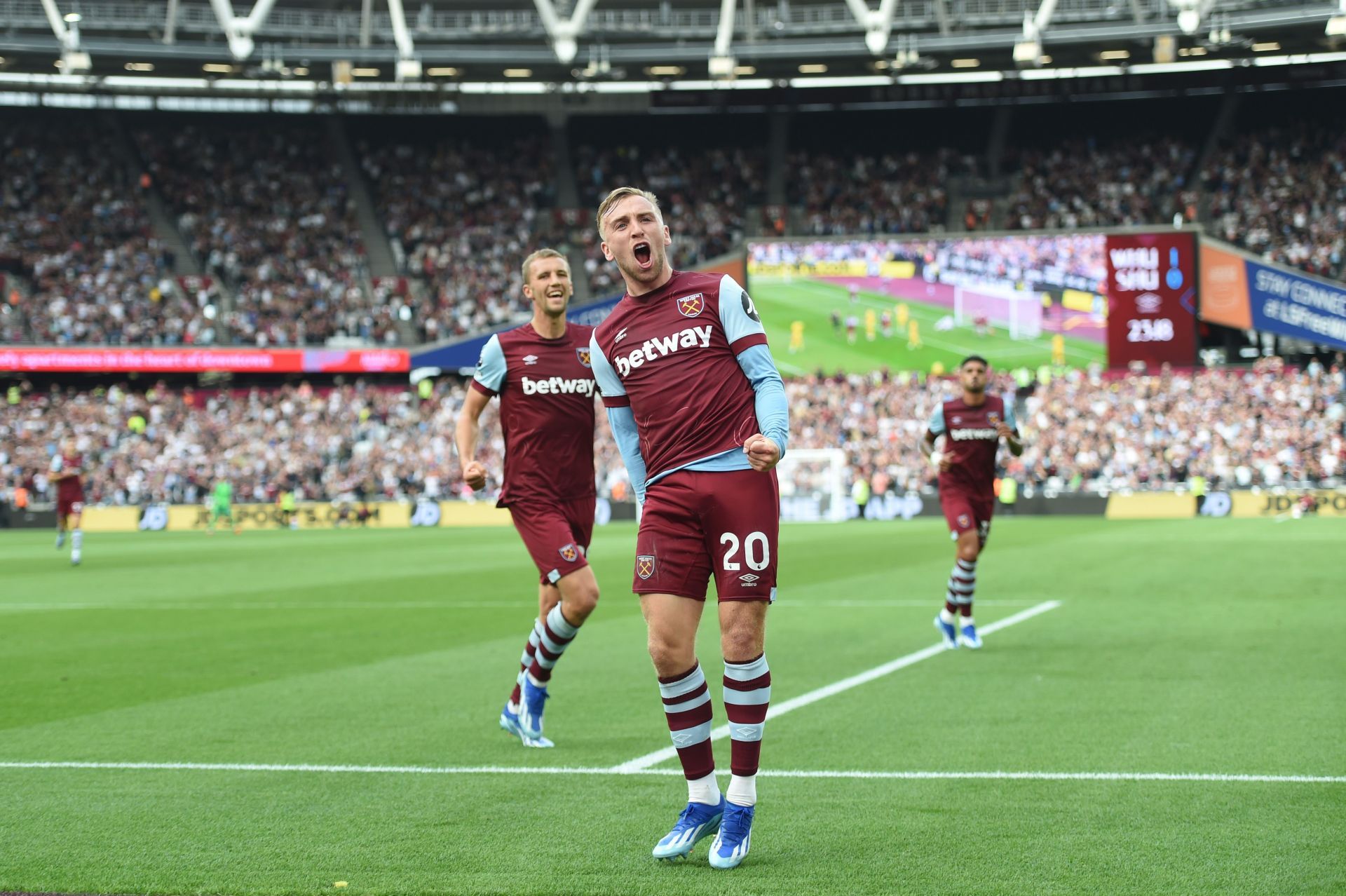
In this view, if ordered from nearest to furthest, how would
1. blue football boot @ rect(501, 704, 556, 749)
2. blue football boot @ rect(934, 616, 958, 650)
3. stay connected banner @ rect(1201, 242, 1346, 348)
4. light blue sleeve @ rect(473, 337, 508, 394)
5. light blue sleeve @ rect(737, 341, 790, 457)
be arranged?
1. light blue sleeve @ rect(737, 341, 790, 457)
2. blue football boot @ rect(501, 704, 556, 749)
3. light blue sleeve @ rect(473, 337, 508, 394)
4. blue football boot @ rect(934, 616, 958, 650)
5. stay connected banner @ rect(1201, 242, 1346, 348)

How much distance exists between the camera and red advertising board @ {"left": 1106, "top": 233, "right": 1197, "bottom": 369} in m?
45.8

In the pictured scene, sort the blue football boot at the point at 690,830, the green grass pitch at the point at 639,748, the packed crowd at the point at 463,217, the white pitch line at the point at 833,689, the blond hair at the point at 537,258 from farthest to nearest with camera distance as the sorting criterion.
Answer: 1. the packed crowd at the point at 463,217
2. the blond hair at the point at 537,258
3. the white pitch line at the point at 833,689
4. the blue football boot at the point at 690,830
5. the green grass pitch at the point at 639,748

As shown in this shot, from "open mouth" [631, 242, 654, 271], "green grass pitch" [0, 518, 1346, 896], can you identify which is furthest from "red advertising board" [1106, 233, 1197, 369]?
"open mouth" [631, 242, 654, 271]

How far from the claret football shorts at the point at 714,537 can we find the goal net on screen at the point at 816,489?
37.0m

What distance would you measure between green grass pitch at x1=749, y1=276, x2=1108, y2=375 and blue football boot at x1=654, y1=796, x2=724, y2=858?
4126 centimetres

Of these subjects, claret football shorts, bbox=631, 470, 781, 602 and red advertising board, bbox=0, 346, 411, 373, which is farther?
red advertising board, bbox=0, 346, 411, 373

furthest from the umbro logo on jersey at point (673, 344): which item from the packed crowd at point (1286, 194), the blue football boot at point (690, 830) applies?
the packed crowd at point (1286, 194)

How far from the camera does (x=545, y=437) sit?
341 inches

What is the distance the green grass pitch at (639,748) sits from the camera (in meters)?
5.20

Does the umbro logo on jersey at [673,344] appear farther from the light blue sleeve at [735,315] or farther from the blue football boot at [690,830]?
the blue football boot at [690,830]

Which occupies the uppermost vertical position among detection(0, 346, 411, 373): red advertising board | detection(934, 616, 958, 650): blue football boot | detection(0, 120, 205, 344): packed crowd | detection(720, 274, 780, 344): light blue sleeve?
detection(0, 120, 205, 344): packed crowd

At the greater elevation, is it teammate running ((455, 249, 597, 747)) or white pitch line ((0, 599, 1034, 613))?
teammate running ((455, 249, 597, 747))

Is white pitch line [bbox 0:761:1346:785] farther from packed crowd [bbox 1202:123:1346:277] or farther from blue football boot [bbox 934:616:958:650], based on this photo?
packed crowd [bbox 1202:123:1346:277]

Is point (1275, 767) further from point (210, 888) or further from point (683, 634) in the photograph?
point (210, 888)
